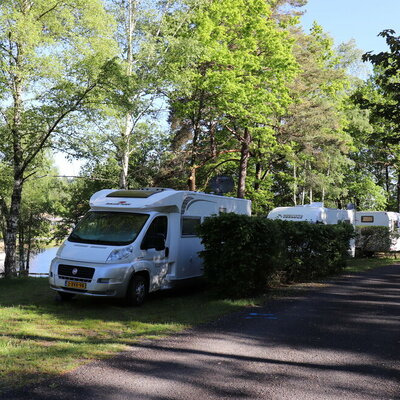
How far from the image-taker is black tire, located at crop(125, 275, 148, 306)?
886 centimetres

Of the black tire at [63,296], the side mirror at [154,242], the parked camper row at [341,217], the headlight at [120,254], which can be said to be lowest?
the black tire at [63,296]

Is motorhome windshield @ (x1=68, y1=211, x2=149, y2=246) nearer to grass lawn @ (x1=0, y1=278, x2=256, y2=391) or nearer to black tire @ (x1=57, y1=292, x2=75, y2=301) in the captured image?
black tire @ (x1=57, y1=292, x2=75, y2=301)

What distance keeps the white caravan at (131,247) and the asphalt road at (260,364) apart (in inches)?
87.2

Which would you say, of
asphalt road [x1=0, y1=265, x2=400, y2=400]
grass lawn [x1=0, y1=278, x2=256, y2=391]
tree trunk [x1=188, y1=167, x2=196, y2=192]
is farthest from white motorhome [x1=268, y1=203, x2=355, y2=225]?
asphalt road [x1=0, y1=265, x2=400, y2=400]

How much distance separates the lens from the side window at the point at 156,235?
30.5ft

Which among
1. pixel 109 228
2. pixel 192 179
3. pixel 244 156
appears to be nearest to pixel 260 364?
pixel 109 228

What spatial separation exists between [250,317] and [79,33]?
10830 mm

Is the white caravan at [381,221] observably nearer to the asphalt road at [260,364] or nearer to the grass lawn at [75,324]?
the grass lawn at [75,324]

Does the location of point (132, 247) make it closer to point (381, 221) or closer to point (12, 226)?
point (12, 226)

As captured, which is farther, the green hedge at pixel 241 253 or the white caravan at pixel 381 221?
the white caravan at pixel 381 221

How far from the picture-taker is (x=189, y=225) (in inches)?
428

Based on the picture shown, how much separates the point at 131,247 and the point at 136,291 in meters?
0.93

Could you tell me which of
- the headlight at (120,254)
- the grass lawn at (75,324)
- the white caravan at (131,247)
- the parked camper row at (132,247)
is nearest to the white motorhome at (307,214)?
the grass lawn at (75,324)

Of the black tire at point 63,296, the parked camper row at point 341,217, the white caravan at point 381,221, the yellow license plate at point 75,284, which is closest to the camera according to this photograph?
the yellow license plate at point 75,284
